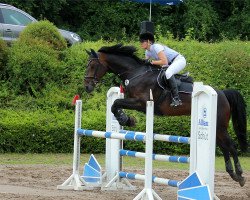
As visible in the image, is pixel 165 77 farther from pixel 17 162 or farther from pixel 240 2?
pixel 240 2

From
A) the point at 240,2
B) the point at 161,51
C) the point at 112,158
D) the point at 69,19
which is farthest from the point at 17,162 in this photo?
the point at 240,2

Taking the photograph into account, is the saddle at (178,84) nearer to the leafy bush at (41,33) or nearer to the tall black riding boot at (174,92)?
the tall black riding boot at (174,92)

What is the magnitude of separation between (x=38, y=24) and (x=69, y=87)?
1909 millimetres

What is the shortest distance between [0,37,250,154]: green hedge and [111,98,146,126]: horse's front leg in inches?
273

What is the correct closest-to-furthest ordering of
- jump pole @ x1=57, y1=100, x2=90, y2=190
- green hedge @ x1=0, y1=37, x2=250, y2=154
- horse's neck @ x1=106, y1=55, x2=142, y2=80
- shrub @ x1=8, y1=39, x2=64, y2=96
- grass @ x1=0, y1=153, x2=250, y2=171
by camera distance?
jump pole @ x1=57, y1=100, x2=90, y2=190 → horse's neck @ x1=106, y1=55, x2=142, y2=80 → grass @ x1=0, y1=153, x2=250, y2=171 → green hedge @ x1=0, y1=37, x2=250, y2=154 → shrub @ x1=8, y1=39, x2=64, y2=96

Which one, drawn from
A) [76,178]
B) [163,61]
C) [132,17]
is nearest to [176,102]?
[163,61]

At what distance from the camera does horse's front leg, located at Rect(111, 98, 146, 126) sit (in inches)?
479

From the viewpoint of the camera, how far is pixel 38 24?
72.0 ft

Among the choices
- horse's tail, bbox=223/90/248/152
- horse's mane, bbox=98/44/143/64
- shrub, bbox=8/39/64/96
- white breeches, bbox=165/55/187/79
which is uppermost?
shrub, bbox=8/39/64/96

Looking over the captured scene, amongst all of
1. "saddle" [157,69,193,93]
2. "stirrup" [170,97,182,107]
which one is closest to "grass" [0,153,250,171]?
"saddle" [157,69,193,93]

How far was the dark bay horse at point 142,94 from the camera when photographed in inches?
482

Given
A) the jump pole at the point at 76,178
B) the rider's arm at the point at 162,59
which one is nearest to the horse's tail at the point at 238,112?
the rider's arm at the point at 162,59

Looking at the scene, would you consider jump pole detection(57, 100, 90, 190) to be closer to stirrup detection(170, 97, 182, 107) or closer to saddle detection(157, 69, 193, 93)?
saddle detection(157, 69, 193, 93)

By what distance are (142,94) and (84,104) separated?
895cm
